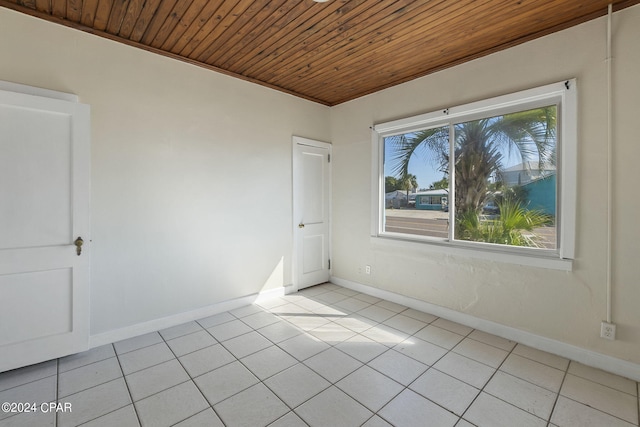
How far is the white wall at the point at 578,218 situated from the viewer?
2.11 metres

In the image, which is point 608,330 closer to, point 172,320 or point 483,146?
point 483,146

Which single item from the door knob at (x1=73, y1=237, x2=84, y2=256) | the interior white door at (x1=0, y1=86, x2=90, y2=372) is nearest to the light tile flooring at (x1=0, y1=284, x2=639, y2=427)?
the interior white door at (x1=0, y1=86, x2=90, y2=372)

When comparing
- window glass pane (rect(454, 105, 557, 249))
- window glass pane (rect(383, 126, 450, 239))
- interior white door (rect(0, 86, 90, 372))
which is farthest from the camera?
window glass pane (rect(383, 126, 450, 239))

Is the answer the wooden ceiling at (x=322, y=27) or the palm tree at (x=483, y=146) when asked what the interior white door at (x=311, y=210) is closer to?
the wooden ceiling at (x=322, y=27)

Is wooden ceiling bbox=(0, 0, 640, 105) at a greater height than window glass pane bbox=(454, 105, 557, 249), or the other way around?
wooden ceiling bbox=(0, 0, 640, 105)

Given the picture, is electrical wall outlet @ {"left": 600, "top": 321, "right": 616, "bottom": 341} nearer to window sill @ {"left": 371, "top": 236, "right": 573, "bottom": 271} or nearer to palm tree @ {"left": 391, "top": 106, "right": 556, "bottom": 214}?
window sill @ {"left": 371, "top": 236, "right": 573, "bottom": 271}

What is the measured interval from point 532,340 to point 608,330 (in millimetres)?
538

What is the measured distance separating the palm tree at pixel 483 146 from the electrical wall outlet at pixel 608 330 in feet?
4.30

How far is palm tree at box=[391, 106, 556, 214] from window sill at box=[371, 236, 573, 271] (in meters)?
0.44

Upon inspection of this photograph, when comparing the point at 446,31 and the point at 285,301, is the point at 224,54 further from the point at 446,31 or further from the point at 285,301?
the point at 285,301

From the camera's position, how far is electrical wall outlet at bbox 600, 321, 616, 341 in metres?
2.16

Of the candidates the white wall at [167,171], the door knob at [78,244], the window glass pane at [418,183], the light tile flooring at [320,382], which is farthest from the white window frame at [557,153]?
the door knob at [78,244]

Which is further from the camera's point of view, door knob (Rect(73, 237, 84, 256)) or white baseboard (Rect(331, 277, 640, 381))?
door knob (Rect(73, 237, 84, 256))

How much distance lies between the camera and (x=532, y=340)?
254cm
